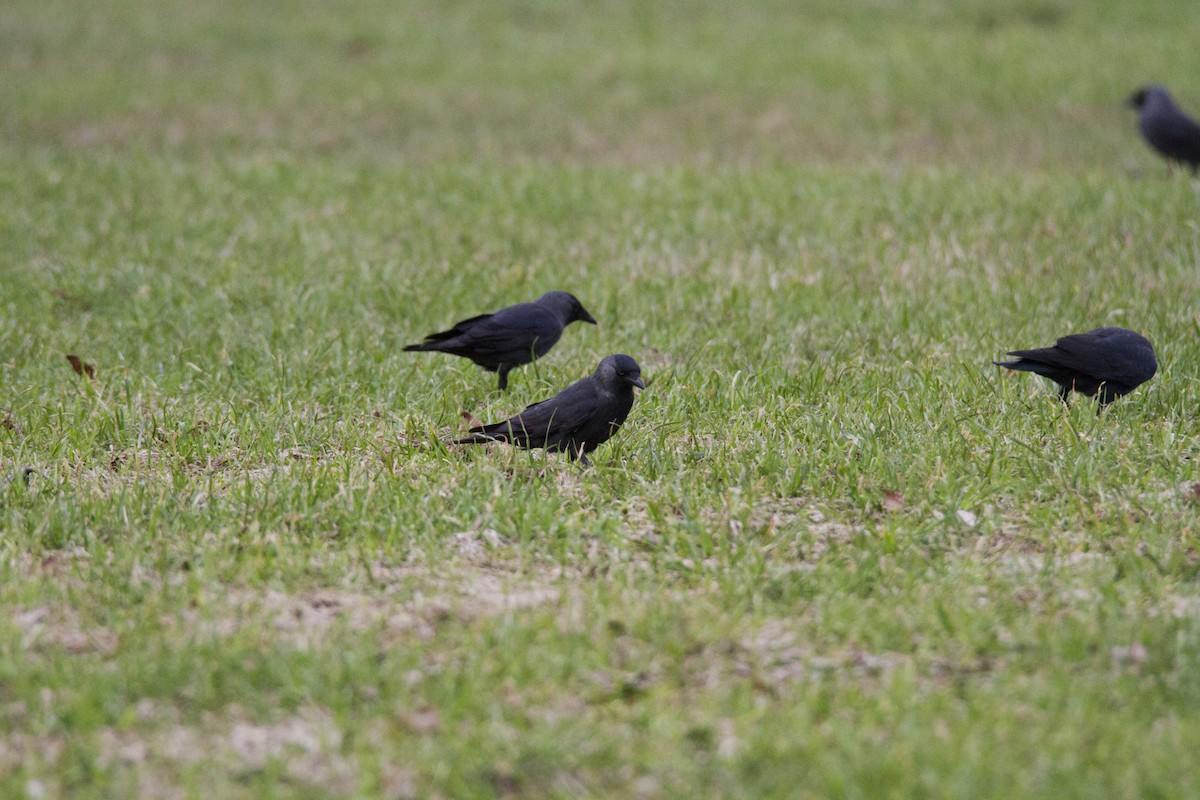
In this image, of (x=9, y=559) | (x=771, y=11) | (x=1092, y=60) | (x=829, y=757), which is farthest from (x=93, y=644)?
(x=771, y=11)

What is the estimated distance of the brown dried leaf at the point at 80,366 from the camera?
6.91m

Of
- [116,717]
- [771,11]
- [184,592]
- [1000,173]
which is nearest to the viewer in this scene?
[116,717]

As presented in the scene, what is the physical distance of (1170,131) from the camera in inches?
492

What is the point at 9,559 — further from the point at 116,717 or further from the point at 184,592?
the point at 116,717

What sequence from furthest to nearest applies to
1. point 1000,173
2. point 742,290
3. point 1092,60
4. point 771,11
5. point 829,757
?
1. point 771,11
2. point 1092,60
3. point 1000,173
4. point 742,290
5. point 829,757

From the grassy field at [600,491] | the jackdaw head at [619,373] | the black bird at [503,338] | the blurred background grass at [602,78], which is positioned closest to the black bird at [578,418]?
the jackdaw head at [619,373]

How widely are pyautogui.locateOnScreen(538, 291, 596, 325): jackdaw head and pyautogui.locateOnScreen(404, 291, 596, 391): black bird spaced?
4.4 inches

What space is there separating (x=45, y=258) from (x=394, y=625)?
603 centimetres

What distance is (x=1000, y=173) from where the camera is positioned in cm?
1172

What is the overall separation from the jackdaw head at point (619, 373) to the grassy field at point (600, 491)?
312 millimetres

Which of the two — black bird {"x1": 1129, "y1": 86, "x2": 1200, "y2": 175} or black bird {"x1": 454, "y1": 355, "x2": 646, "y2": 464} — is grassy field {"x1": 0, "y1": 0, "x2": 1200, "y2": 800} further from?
black bird {"x1": 1129, "y1": 86, "x2": 1200, "y2": 175}

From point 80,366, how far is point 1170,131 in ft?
34.2

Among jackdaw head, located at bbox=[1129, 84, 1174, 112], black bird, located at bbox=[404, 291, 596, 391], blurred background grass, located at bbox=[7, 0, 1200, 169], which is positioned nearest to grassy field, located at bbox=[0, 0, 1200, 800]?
black bird, located at bbox=[404, 291, 596, 391]

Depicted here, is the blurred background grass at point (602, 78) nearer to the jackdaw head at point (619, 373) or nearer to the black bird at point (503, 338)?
the black bird at point (503, 338)
